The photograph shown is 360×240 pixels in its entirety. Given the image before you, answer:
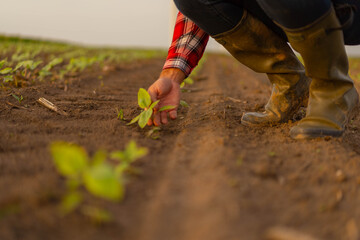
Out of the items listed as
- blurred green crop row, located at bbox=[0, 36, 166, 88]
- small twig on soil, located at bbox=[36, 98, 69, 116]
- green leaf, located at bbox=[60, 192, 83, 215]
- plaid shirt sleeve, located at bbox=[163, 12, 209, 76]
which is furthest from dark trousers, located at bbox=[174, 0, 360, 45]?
blurred green crop row, located at bbox=[0, 36, 166, 88]

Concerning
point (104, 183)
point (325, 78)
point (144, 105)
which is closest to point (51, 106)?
point (144, 105)

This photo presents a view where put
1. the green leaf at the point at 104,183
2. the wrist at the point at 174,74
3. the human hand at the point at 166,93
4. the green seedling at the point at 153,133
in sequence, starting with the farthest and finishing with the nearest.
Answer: the wrist at the point at 174,74
the human hand at the point at 166,93
the green seedling at the point at 153,133
the green leaf at the point at 104,183

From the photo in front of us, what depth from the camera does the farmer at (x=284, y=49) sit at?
1.55m

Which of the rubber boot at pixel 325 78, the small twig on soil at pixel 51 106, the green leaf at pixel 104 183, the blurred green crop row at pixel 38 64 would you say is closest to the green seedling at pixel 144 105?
the small twig on soil at pixel 51 106

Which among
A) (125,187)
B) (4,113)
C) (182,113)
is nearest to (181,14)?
(182,113)

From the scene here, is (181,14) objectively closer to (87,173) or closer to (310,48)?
(310,48)

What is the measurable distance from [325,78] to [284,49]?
36 centimetres

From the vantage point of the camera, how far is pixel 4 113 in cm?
185

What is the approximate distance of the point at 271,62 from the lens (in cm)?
196

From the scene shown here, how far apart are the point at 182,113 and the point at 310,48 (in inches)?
37.7

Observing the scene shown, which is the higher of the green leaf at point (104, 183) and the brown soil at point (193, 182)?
the green leaf at point (104, 183)

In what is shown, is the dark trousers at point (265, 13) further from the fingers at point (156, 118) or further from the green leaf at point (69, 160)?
the green leaf at point (69, 160)

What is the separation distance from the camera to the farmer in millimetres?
1554

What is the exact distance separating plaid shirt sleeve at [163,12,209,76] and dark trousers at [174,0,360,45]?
0.35ft
